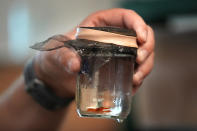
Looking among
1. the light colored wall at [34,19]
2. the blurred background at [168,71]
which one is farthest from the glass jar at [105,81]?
the light colored wall at [34,19]

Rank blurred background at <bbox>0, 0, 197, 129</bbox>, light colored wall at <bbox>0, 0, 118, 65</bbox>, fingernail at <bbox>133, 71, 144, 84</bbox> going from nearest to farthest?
fingernail at <bbox>133, 71, 144, 84</bbox> → blurred background at <bbox>0, 0, 197, 129</bbox> → light colored wall at <bbox>0, 0, 118, 65</bbox>

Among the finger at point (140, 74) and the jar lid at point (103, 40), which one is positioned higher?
the jar lid at point (103, 40)

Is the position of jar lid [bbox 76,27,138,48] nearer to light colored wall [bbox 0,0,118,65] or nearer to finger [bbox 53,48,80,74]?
finger [bbox 53,48,80,74]

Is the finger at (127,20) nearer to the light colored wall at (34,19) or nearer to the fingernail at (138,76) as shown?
the fingernail at (138,76)

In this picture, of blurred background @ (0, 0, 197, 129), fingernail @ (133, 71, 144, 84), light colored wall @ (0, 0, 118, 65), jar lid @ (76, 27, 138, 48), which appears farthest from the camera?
light colored wall @ (0, 0, 118, 65)

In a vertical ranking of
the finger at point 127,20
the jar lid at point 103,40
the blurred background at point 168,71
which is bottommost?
the blurred background at point 168,71

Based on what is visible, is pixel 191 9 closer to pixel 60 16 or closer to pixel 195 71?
pixel 195 71

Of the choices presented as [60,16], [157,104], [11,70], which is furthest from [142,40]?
[60,16]

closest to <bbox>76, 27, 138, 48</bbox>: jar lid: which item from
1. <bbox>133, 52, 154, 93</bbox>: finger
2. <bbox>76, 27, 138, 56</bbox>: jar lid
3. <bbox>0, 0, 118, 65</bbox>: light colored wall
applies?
<bbox>76, 27, 138, 56</bbox>: jar lid
